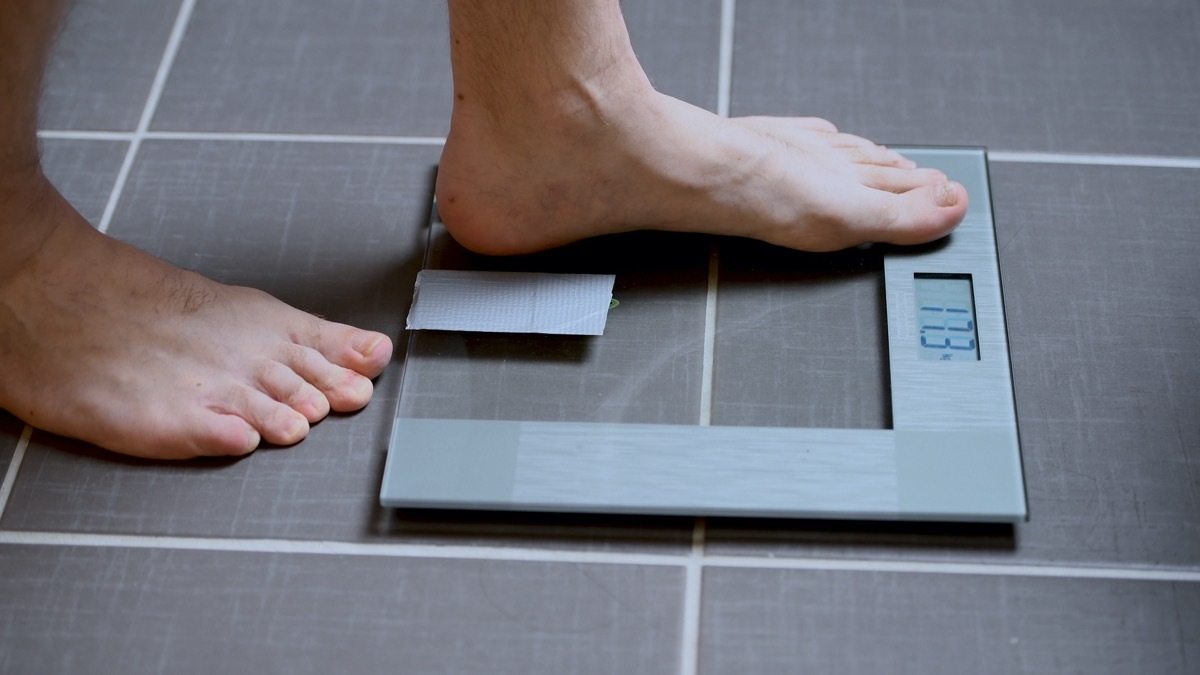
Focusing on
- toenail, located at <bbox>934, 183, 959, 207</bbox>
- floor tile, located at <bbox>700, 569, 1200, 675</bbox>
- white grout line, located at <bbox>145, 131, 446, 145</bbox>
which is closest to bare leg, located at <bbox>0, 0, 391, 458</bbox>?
white grout line, located at <bbox>145, 131, 446, 145</bbox>

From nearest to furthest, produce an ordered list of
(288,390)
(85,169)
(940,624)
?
(940,624)
(288,390)
(85,169)

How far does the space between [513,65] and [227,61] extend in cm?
49

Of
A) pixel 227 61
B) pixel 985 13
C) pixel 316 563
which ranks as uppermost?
pixel 985 13

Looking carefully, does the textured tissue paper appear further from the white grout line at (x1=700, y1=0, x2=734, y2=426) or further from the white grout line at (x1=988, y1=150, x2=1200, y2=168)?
the white grout line at (x1=988, y1=150, x2=1200, y2=168)

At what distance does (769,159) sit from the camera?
1007mm

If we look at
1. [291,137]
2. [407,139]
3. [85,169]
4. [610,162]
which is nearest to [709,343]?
[610,162]

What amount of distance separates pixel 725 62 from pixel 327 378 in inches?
21.9

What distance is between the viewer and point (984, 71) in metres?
1.21

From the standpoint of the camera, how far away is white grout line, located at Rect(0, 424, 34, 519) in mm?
946

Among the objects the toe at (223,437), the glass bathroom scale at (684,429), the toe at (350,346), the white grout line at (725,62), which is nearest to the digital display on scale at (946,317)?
the glass bathroom scale at (684,429)

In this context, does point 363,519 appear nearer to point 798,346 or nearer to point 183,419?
point 183,419

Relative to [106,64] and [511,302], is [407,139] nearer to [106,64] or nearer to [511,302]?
[511,302]

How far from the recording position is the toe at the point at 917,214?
102cm

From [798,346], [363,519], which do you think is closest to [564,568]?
[363,519]
